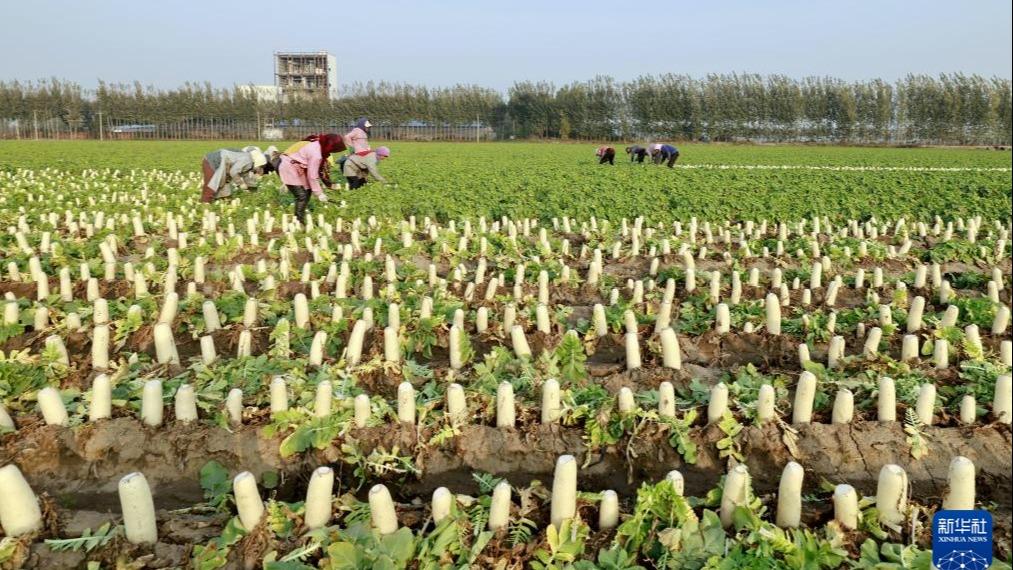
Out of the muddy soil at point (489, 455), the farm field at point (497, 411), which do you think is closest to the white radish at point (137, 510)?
the farm field at point (497, 411)

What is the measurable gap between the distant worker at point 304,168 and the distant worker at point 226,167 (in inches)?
98.4

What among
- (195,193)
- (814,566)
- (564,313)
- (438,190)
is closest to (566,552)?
(814,566)

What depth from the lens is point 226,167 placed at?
42.0 feet

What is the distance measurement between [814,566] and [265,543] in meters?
2.10

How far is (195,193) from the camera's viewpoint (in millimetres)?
14641

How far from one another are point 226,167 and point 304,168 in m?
2.97

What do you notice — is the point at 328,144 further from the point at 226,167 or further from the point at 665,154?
the point at 665,154

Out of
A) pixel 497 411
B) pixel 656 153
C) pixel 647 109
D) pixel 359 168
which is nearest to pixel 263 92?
pixel 647 109

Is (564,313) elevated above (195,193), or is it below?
below

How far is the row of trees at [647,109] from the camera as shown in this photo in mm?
66812

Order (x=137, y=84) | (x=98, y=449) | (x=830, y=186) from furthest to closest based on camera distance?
(x=137, y=84) → (x=830, y=186) → (x=98, y=449)

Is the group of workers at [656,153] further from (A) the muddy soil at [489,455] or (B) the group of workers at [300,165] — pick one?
(A) the muddy soil at [489,455]

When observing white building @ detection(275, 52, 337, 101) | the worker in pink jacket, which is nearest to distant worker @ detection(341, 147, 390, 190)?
the worker in pink jacket

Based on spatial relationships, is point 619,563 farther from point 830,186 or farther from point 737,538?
point 830,186
